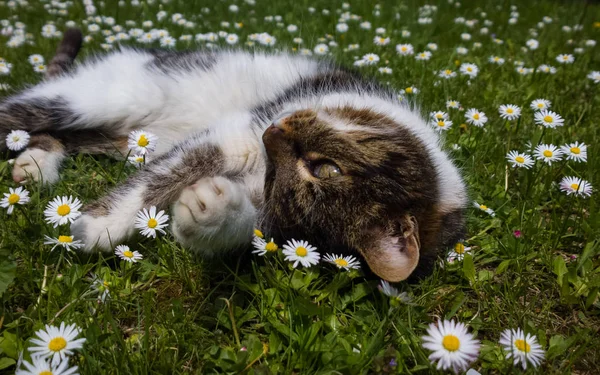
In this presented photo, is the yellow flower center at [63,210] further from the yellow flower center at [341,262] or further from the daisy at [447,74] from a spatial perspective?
the daisy at [447,74]

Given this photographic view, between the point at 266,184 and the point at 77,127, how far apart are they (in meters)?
1.23

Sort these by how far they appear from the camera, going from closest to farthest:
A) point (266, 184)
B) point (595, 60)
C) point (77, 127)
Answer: point (266, 184) < point (77, 127) < point (595, 60)

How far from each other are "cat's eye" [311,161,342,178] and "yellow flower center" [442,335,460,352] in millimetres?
876

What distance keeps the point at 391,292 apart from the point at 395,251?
190mm

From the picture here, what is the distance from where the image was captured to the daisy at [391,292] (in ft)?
5.32

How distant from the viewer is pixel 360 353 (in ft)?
4.78

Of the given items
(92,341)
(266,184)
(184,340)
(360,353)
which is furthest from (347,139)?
(92,341)

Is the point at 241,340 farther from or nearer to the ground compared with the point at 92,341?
nearer to the ground

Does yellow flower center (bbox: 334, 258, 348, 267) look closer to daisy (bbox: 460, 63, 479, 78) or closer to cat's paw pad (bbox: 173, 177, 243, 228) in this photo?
cat's paw pad (bbox: 173, 177, 243, 228)

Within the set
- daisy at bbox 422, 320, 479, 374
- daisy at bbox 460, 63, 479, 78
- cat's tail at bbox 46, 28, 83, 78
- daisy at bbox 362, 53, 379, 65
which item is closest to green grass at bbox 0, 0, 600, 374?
daisy at bbox 422, 320, 479, 374

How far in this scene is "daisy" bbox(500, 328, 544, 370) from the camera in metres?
1.32

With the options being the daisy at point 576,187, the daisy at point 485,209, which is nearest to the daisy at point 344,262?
the daisy at point 485,209

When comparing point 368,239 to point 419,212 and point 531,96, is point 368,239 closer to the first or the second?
point 419,212

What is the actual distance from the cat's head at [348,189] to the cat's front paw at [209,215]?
0.79ft
